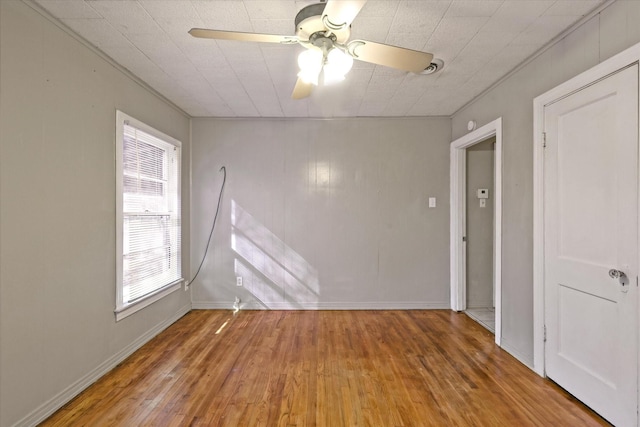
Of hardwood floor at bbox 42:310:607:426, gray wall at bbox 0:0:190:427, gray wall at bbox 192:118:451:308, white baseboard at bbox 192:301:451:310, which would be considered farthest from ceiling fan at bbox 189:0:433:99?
white baseboard at bbox 192:301:451:310

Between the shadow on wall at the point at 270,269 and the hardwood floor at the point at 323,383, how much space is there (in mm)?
664

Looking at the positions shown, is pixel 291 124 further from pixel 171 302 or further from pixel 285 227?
pixel 171 302

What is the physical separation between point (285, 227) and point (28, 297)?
2.57m

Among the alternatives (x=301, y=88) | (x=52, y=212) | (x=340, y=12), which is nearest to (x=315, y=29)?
(x=340, y=12)

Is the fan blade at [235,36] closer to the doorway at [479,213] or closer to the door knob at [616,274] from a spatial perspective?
the door knob at [616,274]

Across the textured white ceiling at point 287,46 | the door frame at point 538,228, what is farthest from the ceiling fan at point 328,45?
the door frame at point 538,228

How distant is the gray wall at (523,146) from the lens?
2.01 metres

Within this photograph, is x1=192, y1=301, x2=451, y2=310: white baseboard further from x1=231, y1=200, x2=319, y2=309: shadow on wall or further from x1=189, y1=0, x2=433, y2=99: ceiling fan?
x1=189, y1=0, x2=433, y2=99: ceiling fan

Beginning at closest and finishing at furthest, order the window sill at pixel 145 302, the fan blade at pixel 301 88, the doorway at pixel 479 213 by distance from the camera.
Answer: the fan blade at pixel 301 88 < the window sill at pixel 145 302 < the doorway at pixel 479 213

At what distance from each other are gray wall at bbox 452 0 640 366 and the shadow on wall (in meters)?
2.19

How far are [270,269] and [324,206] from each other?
3.54ft

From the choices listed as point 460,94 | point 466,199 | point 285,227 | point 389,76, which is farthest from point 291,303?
point 460,94

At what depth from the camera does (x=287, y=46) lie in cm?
228

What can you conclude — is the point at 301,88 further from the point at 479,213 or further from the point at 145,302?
the point at 479,213
